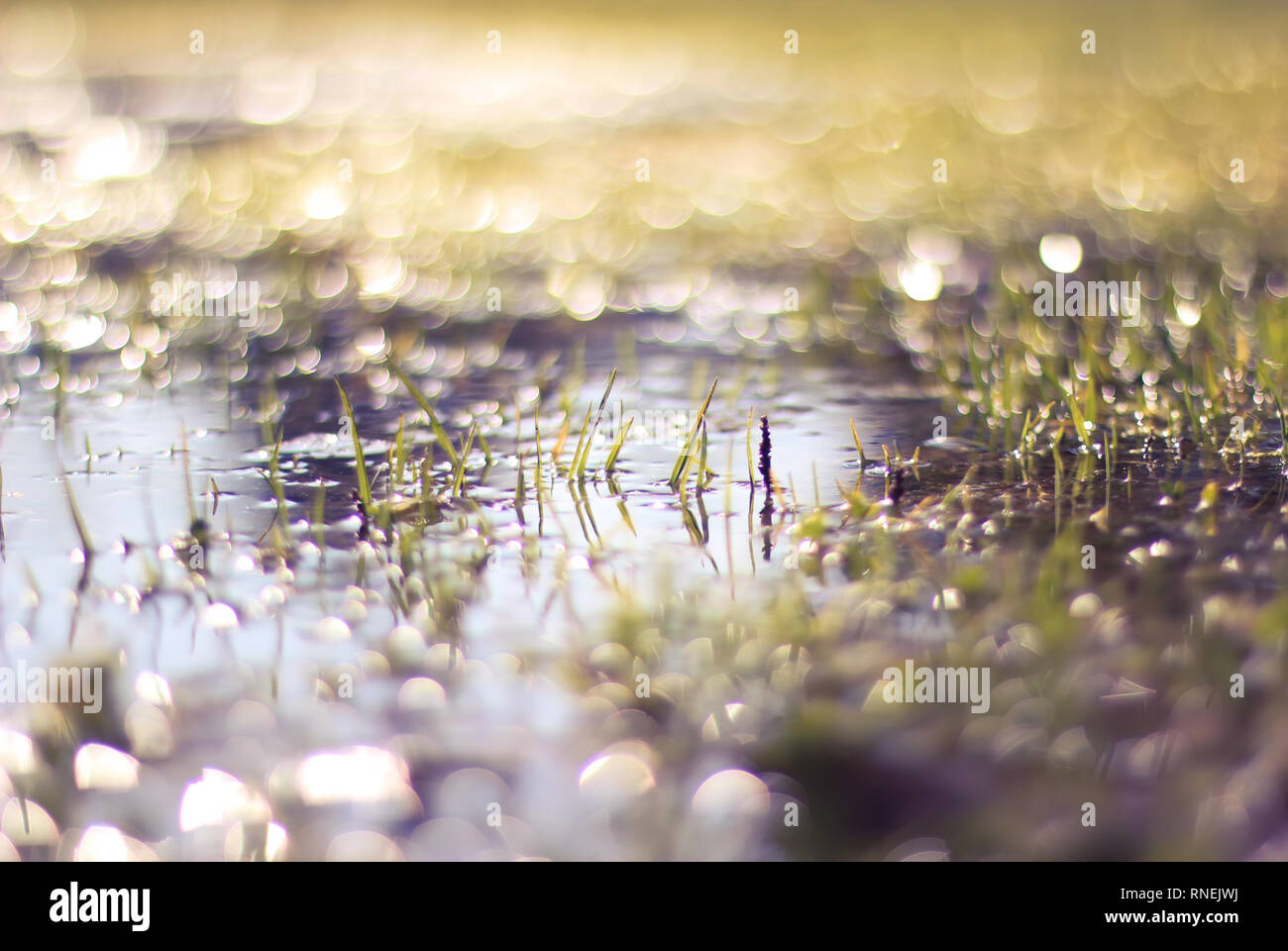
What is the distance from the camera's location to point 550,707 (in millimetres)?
1949

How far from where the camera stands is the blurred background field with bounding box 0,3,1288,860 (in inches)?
68.2

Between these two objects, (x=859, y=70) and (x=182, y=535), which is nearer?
(x=182, y=535)

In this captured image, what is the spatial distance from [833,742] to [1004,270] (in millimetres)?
4019

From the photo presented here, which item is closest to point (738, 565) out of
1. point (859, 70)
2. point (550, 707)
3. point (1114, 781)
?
point (550, 707)

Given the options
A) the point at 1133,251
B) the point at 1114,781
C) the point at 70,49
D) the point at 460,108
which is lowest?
the point at 1114,781

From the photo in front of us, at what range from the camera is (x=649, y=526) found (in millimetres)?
2689

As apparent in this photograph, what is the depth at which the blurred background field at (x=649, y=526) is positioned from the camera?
173 centimetres

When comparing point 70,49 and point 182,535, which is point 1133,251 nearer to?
point 182,535

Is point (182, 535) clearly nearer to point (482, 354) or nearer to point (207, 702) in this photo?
point (207, 702)
